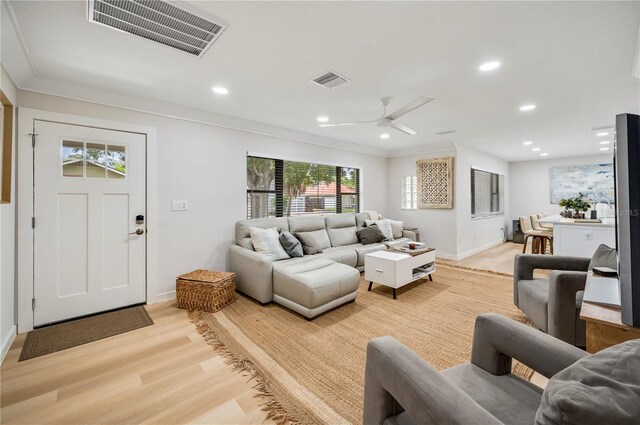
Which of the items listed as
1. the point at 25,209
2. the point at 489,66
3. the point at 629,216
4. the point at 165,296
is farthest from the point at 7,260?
the point at 489,66

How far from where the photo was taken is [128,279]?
3102mm

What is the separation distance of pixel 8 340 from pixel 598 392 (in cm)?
373

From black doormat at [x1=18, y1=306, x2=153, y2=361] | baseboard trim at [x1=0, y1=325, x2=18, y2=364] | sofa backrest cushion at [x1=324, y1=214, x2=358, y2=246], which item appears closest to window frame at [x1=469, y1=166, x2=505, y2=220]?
sofa backrest cushion at [x1=324, y1=214, x2=358, y2=246]

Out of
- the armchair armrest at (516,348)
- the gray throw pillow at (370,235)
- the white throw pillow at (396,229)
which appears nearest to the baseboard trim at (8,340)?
the armchair armrest at (516,348)

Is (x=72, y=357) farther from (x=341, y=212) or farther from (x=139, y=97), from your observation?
(x=341, y=212)

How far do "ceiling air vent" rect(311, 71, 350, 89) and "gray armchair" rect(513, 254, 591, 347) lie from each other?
2.50 metres

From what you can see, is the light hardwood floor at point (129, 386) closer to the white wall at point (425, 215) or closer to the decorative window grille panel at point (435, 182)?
the white wall at point (425, 215)

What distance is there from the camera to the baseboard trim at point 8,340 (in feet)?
7.07

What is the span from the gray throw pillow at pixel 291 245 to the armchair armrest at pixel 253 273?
0.50m

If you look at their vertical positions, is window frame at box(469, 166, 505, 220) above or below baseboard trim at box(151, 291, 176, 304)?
above

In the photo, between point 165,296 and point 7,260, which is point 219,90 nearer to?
Answer: point 7,260

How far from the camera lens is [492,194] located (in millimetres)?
7434

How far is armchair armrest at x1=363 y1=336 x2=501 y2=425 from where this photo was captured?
0.78 metres

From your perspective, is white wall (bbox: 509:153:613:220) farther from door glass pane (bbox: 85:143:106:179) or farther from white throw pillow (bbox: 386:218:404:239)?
door glass pane (bbox: 85:143:106:179)
